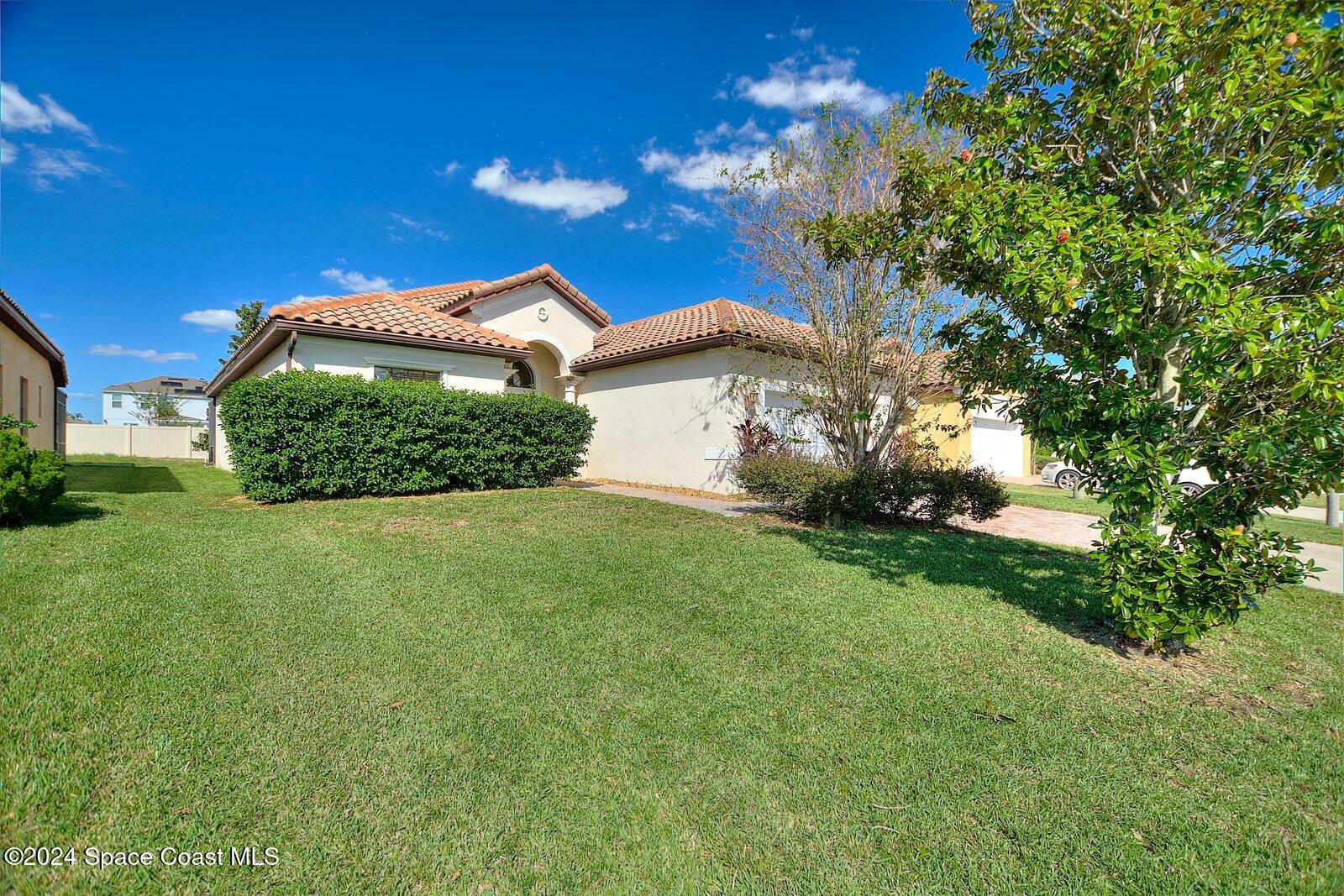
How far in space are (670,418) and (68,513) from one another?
10.7 meters

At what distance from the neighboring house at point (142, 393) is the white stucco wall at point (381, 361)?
159 ft

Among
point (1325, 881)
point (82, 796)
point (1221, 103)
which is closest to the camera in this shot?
point (1325, 881)

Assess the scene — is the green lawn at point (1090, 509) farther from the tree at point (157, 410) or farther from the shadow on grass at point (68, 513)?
the tree at point (157, 410)

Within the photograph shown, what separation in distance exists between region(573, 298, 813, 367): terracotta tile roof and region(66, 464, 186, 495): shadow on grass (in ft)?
33.9

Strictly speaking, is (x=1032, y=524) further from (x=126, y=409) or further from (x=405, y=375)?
(x=126, y=409)

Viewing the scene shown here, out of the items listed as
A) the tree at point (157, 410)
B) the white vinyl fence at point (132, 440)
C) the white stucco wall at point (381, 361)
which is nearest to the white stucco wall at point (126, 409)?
the tree at point (157, 410)

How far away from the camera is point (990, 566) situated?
22.2 feet

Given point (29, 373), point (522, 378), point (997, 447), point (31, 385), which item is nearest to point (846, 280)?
point (522, 378)

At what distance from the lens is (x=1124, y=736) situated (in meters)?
3.06

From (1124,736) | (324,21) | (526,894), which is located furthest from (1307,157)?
(324,21)

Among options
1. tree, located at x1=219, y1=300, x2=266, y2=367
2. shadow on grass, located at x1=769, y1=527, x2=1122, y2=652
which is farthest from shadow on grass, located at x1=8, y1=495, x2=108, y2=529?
tree, located at x1=219, y1=300, x2=266, y2=367

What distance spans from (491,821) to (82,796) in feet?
5.38

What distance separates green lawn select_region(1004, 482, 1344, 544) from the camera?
33.4 feet

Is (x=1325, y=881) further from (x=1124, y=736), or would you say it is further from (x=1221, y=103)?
(x=1221, y=103)
